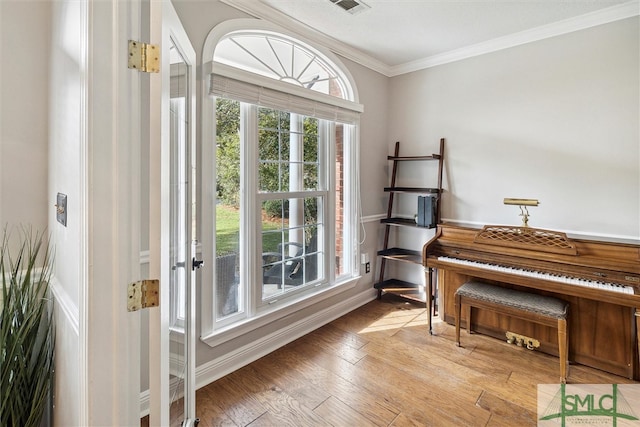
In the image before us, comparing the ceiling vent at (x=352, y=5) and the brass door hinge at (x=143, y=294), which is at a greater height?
the ceiling vent at (x=352, y=5)

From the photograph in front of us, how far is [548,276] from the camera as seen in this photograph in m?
2.25

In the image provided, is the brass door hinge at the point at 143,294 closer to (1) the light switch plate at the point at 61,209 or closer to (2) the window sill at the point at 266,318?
(1) the light switch plate at the point at 61,209

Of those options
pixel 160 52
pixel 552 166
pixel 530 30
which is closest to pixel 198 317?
pixel 160 52

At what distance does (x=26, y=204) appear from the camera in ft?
4.74

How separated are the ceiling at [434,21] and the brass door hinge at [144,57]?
1.44m

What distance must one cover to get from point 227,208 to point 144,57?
54.0 inches

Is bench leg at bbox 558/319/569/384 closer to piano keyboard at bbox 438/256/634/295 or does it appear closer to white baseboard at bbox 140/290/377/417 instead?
piano keyboard at bbox 438/256/634/295

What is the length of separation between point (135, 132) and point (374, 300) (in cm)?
306

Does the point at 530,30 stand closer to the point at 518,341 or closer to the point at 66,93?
the point at 518,341

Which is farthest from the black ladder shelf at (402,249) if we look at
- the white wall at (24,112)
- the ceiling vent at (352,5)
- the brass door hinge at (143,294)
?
the white wall at (24,112)

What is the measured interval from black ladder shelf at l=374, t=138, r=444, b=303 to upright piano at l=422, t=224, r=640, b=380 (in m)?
0.49

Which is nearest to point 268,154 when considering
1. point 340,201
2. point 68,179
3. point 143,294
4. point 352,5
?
point 340,201

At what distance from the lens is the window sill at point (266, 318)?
2.11m

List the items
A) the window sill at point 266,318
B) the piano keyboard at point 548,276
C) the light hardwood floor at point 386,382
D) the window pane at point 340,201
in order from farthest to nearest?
the window pane at point 340,201, the window sill at point 266,318, the piano keyboard at point 548,276, the light hardwood floor at point 386,382
